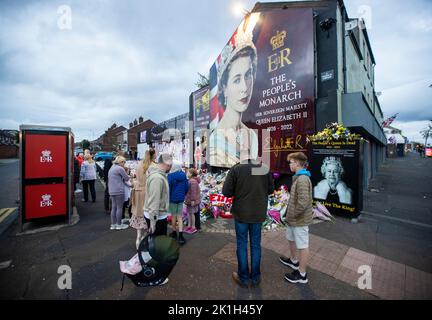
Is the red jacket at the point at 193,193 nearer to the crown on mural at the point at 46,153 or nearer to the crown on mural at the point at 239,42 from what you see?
the crown on mural at the point at 46,153

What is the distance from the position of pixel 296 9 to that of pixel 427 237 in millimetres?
7985

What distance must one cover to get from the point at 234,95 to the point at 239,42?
2.70 metres

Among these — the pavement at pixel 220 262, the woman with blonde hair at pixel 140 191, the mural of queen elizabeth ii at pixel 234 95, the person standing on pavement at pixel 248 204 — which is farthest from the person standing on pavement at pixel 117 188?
the mural of queen elizabeth ii at pixel 234 95

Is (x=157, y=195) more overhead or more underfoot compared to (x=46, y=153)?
more underfoot

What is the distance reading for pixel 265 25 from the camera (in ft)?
27.0

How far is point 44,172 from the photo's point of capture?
16.5 ft

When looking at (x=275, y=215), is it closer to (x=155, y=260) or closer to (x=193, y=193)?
(x=193, y=193)

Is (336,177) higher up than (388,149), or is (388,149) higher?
(388,149)

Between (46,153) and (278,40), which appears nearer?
(46,153)

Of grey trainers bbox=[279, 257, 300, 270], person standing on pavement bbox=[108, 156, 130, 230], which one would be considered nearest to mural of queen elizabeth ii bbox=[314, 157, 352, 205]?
grey trainers bbox=[279, 257, 300, 270]

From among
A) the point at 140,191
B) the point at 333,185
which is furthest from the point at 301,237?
the point at 333,185
